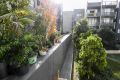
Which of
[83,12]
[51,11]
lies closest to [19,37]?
[51,11]

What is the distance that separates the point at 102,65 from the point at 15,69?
6.19 m

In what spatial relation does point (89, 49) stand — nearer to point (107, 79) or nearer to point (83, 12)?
point (107, 79)

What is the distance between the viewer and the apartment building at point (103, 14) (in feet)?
104

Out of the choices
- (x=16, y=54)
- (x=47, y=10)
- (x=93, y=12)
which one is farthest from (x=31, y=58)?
(x=93, y=12)

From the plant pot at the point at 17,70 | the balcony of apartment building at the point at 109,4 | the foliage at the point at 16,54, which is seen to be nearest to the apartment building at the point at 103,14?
the balcony of apartment building at the point at 109,4

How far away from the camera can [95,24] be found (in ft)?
106

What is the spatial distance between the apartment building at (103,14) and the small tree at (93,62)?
76.9ft

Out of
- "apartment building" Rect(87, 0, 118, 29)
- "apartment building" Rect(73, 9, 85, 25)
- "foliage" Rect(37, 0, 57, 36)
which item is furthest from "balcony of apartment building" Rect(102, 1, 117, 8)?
"foliage" Rect(37, 0, 57, 36)

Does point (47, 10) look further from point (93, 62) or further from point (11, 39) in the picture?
point (11, 39)

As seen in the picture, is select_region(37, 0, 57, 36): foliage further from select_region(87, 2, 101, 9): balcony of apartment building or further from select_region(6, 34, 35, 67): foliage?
select_region(87, 2, 101, 9): balcony of apartment building

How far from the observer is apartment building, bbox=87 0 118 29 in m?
31.7

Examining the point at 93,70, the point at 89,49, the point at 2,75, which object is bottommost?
the point at 93,70

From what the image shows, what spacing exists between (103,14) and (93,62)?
25050 mm

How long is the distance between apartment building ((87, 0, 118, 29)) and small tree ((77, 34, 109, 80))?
23.4 meters
